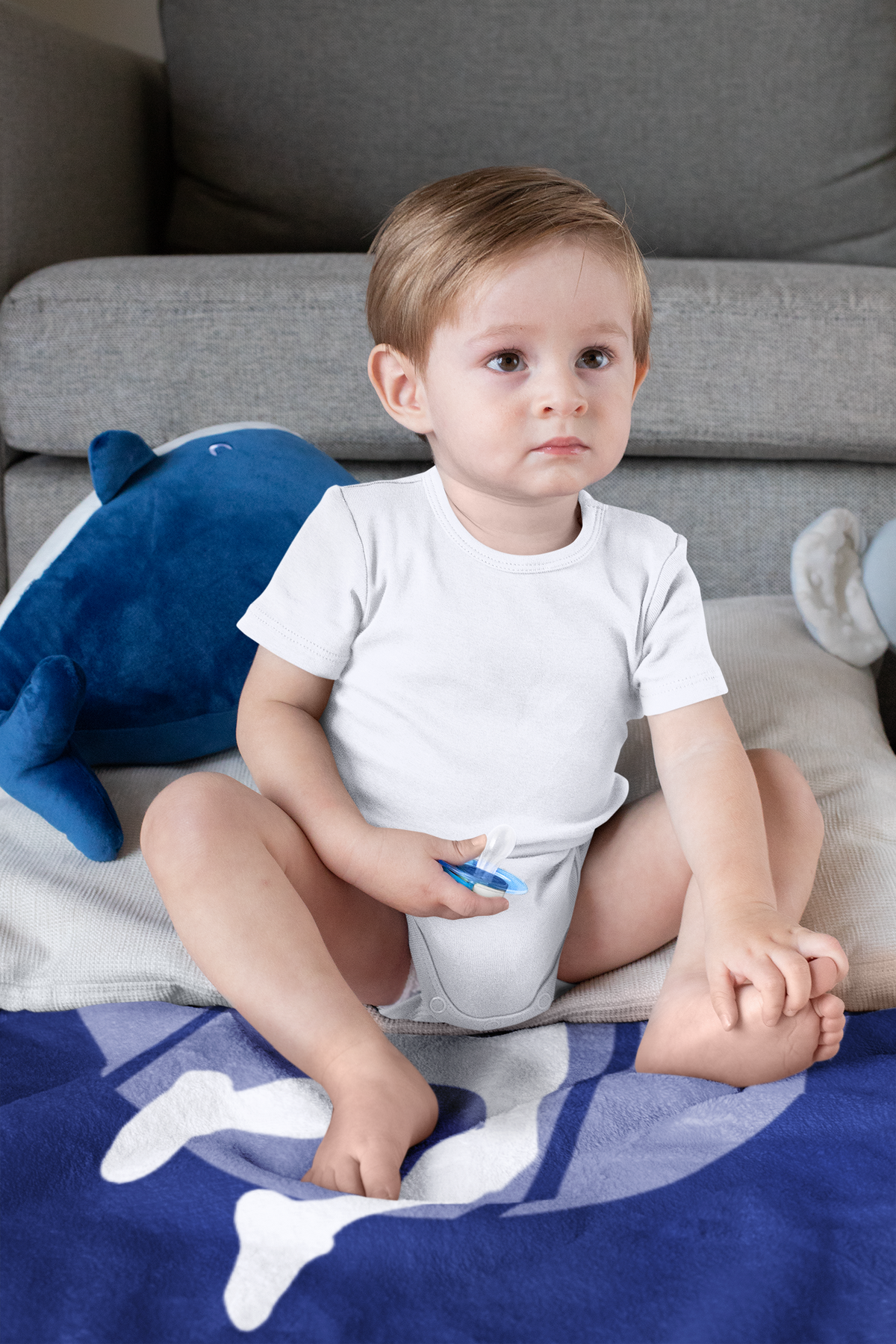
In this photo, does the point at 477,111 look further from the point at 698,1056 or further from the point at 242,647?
the point at 698,1056

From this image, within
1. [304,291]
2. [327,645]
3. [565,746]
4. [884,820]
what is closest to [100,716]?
[327,645]

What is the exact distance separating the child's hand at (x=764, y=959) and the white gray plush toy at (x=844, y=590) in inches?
19.8

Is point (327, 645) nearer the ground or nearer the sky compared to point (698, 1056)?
nearer the sky

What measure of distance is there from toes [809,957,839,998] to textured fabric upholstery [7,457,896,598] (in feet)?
2.34

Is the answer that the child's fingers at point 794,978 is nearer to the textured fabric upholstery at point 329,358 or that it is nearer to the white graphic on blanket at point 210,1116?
the white graphic on blanket at point 210,1116

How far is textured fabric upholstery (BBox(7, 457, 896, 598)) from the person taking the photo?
1230 mm

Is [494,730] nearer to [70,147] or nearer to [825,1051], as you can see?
[825,1051]

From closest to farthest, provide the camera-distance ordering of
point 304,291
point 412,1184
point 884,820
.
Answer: point 412,1184 < point 884,820 < point 304,291

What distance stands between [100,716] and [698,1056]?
547mm

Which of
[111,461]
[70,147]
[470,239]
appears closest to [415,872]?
[470,239]

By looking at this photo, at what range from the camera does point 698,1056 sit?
0.63 metres

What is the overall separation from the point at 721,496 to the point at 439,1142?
0.84 m

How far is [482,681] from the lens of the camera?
28.4 inches

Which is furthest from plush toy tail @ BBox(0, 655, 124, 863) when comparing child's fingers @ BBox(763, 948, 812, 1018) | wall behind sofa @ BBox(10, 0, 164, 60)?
wall behind sofa @ BBox(10, 0, 164, 60)
